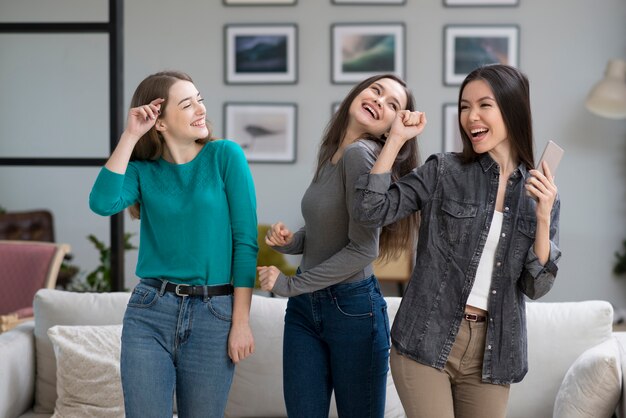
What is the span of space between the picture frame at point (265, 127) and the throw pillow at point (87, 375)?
3657 mm

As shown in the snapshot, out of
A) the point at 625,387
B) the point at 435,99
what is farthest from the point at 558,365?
the point at 435,99

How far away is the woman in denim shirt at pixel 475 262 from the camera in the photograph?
5.79 ft

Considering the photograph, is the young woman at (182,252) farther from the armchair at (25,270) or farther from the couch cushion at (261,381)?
the armchair at (25,270)

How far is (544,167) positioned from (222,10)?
16.1 feet

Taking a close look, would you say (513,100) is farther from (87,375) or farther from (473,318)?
(87,375)

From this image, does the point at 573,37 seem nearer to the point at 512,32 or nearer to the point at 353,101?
the point at 512,32

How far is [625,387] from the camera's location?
2309 mm

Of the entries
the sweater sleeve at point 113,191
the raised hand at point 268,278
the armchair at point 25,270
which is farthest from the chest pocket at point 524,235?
the armchair at point 25,270

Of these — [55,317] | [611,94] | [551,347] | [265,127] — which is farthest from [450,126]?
[55,317]

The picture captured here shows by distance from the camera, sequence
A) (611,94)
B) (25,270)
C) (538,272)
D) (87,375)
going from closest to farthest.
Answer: (538,272) < (87,375) < (25,270) < (611,94)

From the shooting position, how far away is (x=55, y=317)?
2.93 metres

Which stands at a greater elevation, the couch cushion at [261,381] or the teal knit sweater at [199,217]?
the teal knit sweater at [199,217]

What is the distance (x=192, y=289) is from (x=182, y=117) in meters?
Result: 0.40

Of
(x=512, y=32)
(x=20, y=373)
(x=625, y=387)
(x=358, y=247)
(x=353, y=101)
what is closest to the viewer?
(x=358, y=247)
